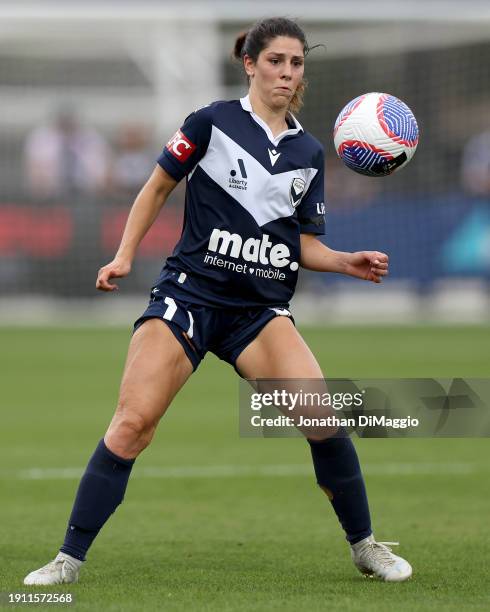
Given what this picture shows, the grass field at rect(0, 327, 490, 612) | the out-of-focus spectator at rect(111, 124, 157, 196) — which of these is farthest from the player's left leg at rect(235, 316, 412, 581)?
the out-of-focus spectator at rect(111, 124, 157, 196)

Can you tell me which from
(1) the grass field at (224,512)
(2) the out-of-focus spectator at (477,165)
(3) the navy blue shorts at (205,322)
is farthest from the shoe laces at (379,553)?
(2) the out-of-focus spectator at (477,165)

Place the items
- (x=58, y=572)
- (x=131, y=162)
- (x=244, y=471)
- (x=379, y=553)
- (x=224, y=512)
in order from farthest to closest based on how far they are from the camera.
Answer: (x=131, y=162) → (x=244, y=471) → (x=224, y=512) → (x=379, y=553) → (x=58, y=572)

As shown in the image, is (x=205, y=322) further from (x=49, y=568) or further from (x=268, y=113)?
(x=49, y=568)

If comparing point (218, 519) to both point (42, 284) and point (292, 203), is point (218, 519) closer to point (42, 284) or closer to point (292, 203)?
point (292, 203)

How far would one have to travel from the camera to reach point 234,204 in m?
6.29

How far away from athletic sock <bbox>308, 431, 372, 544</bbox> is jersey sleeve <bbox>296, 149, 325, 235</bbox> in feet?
3.33

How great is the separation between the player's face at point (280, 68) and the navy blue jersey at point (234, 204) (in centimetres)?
16

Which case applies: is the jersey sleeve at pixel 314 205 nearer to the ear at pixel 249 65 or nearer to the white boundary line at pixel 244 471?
the ear at pixel 249 65

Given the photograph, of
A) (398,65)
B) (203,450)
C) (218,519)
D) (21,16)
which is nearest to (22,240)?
(21,16)

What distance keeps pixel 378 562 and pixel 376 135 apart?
198 centimetres

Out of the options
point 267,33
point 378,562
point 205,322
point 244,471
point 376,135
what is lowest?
point 244,471

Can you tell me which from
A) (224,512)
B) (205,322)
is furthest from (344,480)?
(224,512)

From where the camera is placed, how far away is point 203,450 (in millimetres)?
11016

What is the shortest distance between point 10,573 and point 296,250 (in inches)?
79.0
